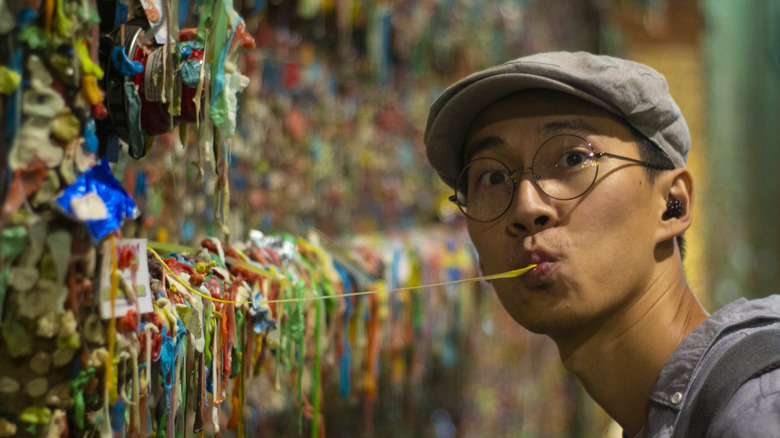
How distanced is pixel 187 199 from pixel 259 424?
589 millimetres

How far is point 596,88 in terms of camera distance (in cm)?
84

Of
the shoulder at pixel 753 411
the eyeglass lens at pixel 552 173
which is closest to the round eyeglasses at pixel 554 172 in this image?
the eyeglass lens at pixel 552 173

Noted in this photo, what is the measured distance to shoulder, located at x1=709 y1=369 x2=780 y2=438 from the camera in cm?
67

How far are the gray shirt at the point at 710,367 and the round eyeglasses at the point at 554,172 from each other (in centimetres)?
21

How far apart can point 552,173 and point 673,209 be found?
0.18m

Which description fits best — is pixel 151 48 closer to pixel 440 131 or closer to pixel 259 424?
pixel 440 131

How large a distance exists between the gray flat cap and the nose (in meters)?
0.12

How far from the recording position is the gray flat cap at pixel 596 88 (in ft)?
2.76

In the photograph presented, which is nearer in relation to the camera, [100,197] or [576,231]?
[100,197]

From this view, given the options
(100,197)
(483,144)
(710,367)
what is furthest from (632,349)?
(100,197)

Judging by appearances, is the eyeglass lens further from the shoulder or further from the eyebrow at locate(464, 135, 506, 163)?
the shoulder

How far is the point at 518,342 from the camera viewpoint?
2641 mm

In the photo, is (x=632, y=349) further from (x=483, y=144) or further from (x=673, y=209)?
(x=483, y=144)

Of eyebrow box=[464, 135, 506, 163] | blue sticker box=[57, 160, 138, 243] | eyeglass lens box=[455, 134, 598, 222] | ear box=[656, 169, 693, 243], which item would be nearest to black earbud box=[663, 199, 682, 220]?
ear box=[656, 169, 693, 243]
